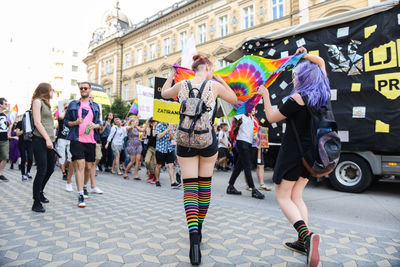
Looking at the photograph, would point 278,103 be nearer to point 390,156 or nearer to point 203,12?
point 390,156

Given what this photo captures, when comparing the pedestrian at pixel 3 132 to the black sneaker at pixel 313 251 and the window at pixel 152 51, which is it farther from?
the window at pixel 152 51

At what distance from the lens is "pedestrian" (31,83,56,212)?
13.2ft

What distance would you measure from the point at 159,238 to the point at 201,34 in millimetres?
26249

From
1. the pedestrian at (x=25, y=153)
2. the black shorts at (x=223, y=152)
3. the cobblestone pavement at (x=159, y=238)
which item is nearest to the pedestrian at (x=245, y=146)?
the cobblestone pavement at (x=159, y=238)

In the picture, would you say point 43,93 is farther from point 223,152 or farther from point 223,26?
Result: point 223,26

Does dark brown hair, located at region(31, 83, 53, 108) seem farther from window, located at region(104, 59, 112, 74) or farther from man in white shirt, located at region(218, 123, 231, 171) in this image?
window, located at region(104, 59, 112, 74)

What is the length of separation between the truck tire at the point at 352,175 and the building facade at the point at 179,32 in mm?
9761

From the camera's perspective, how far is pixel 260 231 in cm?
326

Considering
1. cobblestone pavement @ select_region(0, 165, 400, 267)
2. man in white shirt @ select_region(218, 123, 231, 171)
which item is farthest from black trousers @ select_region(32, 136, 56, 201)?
man in white shirt @ select_region(218, 123, 231, 171)

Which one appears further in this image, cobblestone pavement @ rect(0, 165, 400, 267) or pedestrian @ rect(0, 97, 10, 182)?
pedestrian @ rect(0, 97, 10, 182)

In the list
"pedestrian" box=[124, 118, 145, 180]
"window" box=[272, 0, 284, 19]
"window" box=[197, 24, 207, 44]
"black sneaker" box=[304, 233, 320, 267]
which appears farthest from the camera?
"window" box=[197, 24, 207, 44]

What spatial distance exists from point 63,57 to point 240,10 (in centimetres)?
5187

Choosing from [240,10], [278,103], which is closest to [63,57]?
[240,10]

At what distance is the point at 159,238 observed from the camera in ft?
9.75
